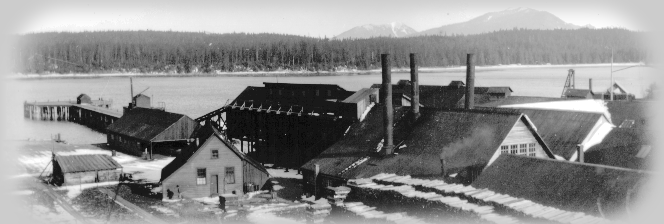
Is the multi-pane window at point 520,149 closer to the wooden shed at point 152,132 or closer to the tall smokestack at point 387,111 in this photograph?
the tall smokestack at point 387,111

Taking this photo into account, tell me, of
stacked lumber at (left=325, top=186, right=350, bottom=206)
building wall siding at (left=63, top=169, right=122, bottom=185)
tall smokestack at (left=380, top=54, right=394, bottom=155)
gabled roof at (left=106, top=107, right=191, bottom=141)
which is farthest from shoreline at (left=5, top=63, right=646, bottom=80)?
building wall siding at (left=63, top=169, right=122, bottom=185)

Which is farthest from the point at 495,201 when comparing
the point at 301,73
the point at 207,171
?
the point at 301,73

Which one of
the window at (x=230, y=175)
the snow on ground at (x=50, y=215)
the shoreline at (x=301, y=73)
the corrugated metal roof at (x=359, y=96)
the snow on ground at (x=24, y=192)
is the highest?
the shoreline at (x=301, y=73)

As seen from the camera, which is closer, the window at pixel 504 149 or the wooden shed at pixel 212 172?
the window at pixel 504 149

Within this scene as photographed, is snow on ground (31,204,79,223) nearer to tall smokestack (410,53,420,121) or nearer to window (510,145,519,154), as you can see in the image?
tall smokestack (410,53,420,121)

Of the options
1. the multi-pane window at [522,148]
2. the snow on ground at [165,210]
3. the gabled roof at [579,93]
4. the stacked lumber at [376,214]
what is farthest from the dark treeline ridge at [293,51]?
the snow on ground at [165,210]

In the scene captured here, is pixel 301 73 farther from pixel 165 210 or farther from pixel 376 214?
pixel 376 214
